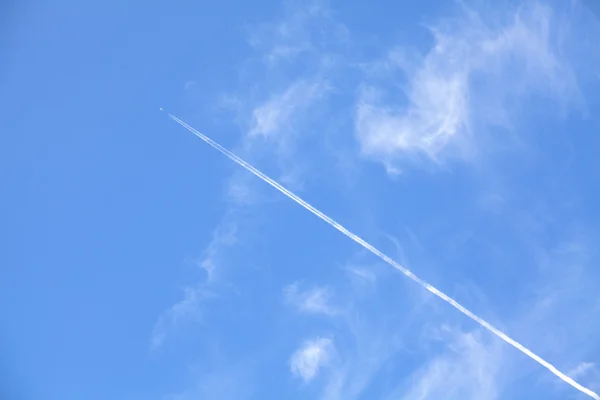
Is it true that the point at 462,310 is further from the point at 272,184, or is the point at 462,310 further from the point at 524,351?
the point at 272,184

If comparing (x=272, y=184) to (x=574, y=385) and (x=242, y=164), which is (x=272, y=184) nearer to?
(x=242, y=164)

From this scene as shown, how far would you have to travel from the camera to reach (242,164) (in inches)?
2456

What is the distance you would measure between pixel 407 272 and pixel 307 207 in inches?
551

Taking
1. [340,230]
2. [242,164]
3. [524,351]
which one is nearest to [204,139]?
[242,164]

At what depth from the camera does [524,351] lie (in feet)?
201

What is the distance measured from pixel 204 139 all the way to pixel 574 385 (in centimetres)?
5079

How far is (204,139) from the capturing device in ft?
205

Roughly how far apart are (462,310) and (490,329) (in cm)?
395

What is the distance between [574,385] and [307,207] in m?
36.3

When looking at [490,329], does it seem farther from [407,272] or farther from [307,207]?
[307,207]

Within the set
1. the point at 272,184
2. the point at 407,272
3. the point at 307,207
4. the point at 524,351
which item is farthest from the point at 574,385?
the point at 272,184

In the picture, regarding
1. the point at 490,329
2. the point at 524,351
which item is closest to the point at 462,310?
the point at 490,329

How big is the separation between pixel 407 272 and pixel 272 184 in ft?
62.0

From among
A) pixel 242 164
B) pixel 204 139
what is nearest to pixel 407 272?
pixel 242 164
